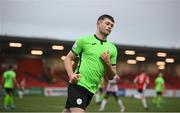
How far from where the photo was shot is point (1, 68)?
48.4 m

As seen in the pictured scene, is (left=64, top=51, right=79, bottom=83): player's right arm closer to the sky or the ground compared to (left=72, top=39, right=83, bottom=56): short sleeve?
closer to the ground

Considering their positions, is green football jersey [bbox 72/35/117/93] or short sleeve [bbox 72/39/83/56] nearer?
green football jersey [bbox 72/35/117/93]

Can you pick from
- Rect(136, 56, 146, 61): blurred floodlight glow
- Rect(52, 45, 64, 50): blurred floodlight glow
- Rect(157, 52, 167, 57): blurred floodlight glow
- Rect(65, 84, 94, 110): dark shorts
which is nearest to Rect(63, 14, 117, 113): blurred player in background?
Rect(65, 84, 94, 110): dark shorts

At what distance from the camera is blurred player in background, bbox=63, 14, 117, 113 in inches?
275

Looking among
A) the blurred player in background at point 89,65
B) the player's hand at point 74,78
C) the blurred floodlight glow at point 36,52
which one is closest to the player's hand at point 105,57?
the blurred player in background at point 89,65

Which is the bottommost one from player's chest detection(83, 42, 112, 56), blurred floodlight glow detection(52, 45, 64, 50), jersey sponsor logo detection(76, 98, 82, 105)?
blurred floodlight glow detection(52, 45, 64, 50)

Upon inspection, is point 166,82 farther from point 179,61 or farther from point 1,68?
point 1,68

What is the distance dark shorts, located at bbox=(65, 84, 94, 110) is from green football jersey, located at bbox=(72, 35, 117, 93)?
0.25ft

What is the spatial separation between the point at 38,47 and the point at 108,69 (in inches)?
1565

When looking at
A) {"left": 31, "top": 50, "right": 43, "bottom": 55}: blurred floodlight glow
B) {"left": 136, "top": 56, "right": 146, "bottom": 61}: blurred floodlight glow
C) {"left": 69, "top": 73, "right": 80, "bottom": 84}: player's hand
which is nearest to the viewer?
{"left": 69, "top": 73, "right": 80, "bottom": 84}: player's hand

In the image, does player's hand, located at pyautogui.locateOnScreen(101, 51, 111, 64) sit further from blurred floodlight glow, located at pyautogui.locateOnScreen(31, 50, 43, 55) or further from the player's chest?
blurred floodlight glow, located at pyautogui.locateOnScreen(31, 50, 43, 55)

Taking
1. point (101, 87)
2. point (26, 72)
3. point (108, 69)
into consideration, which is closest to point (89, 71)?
point (108, 69)

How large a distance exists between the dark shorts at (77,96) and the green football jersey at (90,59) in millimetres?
78

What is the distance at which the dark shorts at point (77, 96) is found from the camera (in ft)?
22.9
